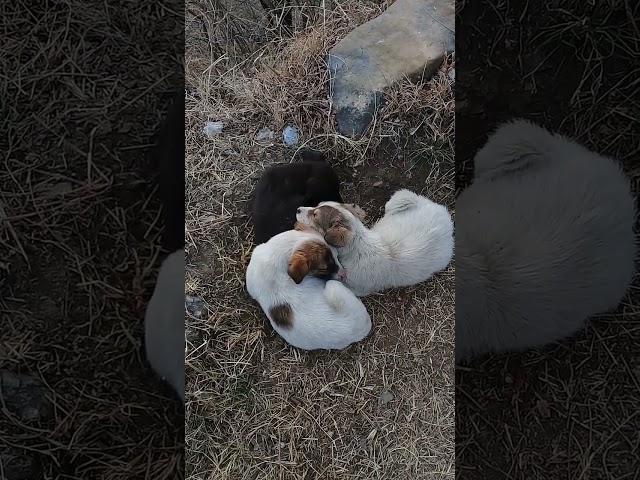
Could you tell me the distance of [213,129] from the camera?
2301 millimetres

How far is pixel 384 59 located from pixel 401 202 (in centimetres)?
66

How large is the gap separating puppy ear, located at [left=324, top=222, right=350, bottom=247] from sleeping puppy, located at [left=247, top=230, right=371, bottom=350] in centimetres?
3

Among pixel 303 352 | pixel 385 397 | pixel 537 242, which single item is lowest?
pixel 385 397

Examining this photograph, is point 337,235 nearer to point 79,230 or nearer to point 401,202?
point 401,202

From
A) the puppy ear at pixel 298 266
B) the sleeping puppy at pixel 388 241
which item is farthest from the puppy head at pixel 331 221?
the puppy ear at pixel 298 266

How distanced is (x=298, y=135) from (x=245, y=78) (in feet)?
1.28

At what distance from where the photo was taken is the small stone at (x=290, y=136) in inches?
89.3

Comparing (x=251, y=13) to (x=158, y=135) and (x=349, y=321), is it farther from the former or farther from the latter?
(x=349, y=321)

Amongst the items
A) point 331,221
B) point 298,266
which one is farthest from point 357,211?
point 298,266

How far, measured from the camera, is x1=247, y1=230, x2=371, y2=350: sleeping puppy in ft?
6.66

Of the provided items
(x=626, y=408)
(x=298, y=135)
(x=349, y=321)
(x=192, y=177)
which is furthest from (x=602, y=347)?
(x=192, y=177)

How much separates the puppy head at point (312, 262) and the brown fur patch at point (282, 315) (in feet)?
0.44

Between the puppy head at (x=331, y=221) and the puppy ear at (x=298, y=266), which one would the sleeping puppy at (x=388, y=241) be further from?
the puppy ear at (x=298, y=266)

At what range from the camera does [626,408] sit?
189 centimetres
